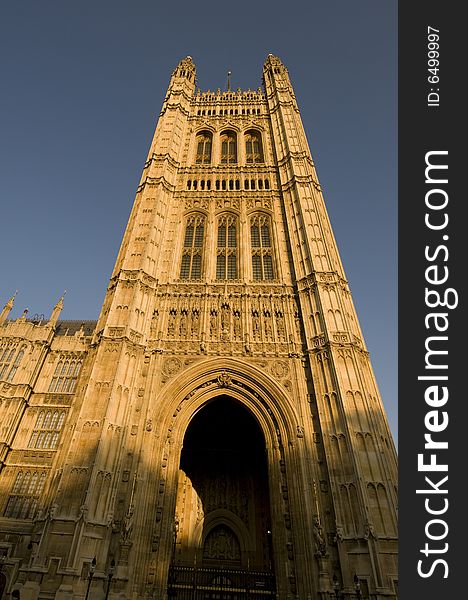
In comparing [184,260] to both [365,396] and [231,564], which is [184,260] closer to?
[365,396]

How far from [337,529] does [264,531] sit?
6.61 meters

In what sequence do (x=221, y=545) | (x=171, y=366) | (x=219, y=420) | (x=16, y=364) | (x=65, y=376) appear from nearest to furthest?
(x=171, y=366), (x=221, y=545), (x=219, y=420), (x=16, y=364), (x=65, y=376)

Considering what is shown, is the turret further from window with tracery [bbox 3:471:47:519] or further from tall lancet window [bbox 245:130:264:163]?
tall lancet window [bbox 245:130:264:163]

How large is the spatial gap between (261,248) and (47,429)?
1591cm

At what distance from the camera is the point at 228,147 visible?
32625 mm

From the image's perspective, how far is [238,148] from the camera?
3112cm

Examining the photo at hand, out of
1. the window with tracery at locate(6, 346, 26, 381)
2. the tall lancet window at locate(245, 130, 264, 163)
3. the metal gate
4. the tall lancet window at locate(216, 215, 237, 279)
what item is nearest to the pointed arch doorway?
the metal gate

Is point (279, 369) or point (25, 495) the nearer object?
point (279, 369)

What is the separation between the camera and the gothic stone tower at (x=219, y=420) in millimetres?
13758

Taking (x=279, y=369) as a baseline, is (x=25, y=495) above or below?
below

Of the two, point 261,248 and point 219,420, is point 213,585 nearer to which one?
point 219,420

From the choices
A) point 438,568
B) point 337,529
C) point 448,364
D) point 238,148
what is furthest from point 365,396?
point 238,148

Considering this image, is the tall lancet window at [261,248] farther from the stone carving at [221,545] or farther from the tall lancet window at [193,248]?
the stone carving at [221,545]

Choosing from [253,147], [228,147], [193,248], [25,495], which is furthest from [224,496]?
[228,147]
